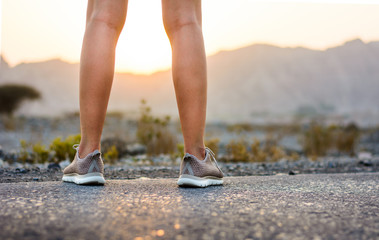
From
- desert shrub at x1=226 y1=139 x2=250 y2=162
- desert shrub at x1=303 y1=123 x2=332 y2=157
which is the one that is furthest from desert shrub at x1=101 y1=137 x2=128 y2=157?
desert shrub at x1=303 y1=123 x2=332 y2=157

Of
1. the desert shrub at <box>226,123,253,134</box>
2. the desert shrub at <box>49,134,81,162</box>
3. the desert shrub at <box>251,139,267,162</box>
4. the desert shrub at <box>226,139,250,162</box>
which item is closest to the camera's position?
the desert shrub at <box>49,134,81,162</box>

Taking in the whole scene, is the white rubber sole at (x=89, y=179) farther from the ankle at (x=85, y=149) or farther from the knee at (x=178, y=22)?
the knee at (x=178, y=22)

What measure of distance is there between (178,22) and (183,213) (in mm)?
987

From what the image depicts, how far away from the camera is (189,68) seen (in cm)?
169

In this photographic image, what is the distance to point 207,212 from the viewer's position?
1091mm

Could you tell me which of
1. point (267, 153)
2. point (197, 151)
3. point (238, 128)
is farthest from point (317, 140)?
point (197, 151)

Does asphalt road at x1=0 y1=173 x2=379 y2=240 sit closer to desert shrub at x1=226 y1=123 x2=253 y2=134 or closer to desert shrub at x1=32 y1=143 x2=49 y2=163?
desert shrub at x1=32 y1=143 x2=49 y2=163

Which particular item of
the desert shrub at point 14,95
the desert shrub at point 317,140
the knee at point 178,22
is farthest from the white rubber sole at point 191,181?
the desert shrub at point 14,95

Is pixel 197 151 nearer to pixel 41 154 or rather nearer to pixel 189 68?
pixel 189 68

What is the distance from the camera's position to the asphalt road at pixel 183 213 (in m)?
0.90

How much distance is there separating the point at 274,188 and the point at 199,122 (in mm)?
450

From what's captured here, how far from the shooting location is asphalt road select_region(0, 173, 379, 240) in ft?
2.95

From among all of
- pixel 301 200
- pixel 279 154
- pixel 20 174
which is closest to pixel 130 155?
pixel 279 154

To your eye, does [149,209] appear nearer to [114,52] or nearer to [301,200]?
[301,200]
